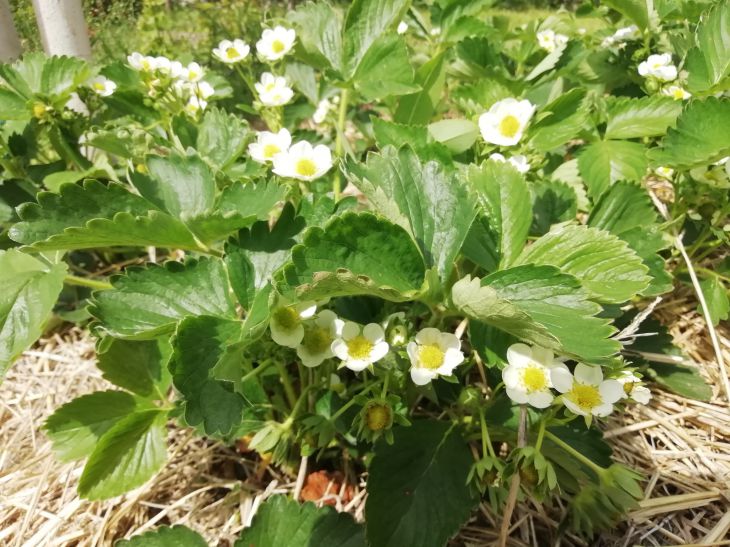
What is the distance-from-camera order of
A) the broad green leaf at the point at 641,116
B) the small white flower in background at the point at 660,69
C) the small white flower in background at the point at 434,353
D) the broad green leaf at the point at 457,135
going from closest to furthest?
the small white flower in background at the point at 434,353, the broad green leaf at the point at 457,135, the broad green leaf at the point at 641,116, the small white flower in background at the point at 660,69

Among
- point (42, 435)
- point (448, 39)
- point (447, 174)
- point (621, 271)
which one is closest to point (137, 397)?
point (42, 435)

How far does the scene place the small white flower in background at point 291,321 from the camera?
726 mm

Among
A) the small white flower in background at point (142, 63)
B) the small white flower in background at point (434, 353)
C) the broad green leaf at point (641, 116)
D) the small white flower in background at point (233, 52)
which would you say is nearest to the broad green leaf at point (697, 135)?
the broad green leaf at point (641, 116)

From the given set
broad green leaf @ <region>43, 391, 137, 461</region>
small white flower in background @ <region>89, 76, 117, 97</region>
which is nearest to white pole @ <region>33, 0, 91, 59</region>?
small white flower in background @ <region>89, 76, 117, 97</region>

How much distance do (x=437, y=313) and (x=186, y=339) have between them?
1.09 ft

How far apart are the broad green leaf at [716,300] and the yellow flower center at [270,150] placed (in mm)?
876

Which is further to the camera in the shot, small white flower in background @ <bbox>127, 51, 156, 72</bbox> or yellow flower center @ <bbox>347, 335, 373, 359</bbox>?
small white flower in background @ <bbox>127, 51, 156, 72</bbox>

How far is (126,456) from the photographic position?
2.91 feet

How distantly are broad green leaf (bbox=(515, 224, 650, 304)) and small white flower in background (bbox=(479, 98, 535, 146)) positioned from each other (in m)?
0.28

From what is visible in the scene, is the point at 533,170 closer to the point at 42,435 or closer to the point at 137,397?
the point at 137,397

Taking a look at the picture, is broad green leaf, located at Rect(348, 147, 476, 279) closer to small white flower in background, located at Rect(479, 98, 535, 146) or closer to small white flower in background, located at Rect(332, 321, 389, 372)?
small white flower in background, located at Rect(332, 321, 389, 372)

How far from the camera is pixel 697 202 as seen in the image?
109cm

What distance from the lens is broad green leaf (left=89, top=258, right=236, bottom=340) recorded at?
2.38 feet

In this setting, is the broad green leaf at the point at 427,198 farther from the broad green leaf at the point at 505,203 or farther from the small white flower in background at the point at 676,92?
the small white flower in background at the point at 676,92
